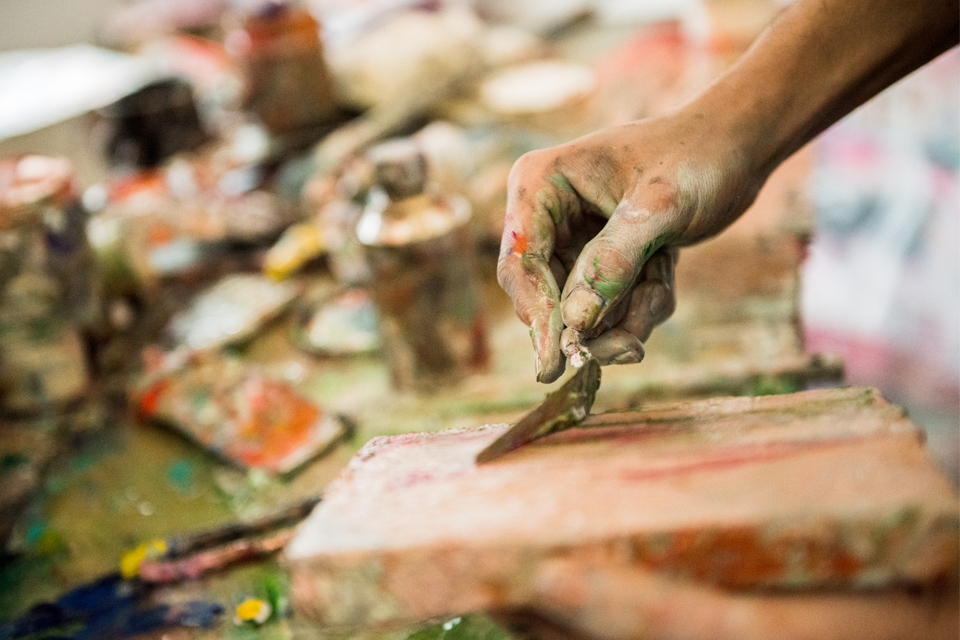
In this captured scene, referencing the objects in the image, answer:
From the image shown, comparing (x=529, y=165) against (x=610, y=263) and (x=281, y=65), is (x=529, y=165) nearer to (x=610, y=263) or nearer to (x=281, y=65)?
(x=610, y=263)

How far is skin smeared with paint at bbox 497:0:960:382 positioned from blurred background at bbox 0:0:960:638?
658 mm

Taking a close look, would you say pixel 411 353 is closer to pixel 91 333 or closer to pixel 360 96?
pixel 91 333

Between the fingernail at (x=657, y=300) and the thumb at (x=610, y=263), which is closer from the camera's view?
the thumb at (x=610, y=263)

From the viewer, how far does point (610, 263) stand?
117 cm

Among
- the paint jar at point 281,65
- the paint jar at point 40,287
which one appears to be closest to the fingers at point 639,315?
the paint jar at point 40,287

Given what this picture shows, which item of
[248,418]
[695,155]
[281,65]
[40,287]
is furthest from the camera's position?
[281,65]

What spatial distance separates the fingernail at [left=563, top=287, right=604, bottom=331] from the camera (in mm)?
1155

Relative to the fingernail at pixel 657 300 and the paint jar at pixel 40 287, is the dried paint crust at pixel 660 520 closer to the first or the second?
the fingernail at pixel 657 300

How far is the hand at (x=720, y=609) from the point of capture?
33.0 inches

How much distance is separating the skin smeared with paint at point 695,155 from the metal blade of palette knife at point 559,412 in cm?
7

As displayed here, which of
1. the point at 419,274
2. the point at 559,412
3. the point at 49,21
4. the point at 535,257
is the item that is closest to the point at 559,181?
the point at 535,257

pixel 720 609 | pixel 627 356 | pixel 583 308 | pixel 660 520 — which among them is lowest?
pixel 720 609

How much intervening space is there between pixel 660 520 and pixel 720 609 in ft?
0.39

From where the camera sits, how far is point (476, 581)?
2.95 feet
